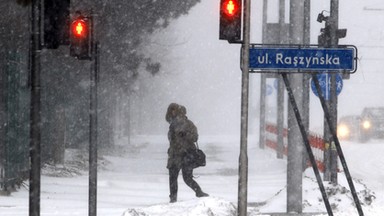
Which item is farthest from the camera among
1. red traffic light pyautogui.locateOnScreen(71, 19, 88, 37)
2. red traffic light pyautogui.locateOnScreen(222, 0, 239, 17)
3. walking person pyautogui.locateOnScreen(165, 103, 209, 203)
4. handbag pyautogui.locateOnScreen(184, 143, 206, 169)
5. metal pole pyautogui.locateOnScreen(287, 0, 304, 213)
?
handbag pyautogui.locateOnScreen(184, 143, 206, 169)

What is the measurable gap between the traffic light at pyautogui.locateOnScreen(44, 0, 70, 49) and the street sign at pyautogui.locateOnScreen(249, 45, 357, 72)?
105 inches

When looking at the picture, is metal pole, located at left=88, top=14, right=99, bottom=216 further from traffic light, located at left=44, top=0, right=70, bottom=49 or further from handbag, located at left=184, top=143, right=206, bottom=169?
handbag, located at left=184, top=143, right=206, bottom=169

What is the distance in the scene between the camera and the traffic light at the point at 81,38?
531 inches

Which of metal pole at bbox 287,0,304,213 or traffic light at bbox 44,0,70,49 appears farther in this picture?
metal pole at bbox 287,0,304,213

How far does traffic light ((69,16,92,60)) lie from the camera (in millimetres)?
13492

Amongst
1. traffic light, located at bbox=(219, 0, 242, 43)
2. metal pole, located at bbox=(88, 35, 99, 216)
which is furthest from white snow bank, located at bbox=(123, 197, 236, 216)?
traffic light, located at bbox=(219, 0, 242, 43)

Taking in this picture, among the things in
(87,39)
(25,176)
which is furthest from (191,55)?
(87,39)

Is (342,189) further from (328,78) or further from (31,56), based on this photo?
(31,56)

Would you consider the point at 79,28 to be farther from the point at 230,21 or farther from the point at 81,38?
the point at 230,21

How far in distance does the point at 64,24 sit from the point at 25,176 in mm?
9828

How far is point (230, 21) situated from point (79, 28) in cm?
191

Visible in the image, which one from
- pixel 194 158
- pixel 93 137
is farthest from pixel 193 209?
pixel 93 137

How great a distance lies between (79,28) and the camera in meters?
13.6

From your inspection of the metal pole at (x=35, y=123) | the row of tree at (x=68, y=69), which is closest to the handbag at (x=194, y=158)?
the row of tree at (x=68, y=69)
